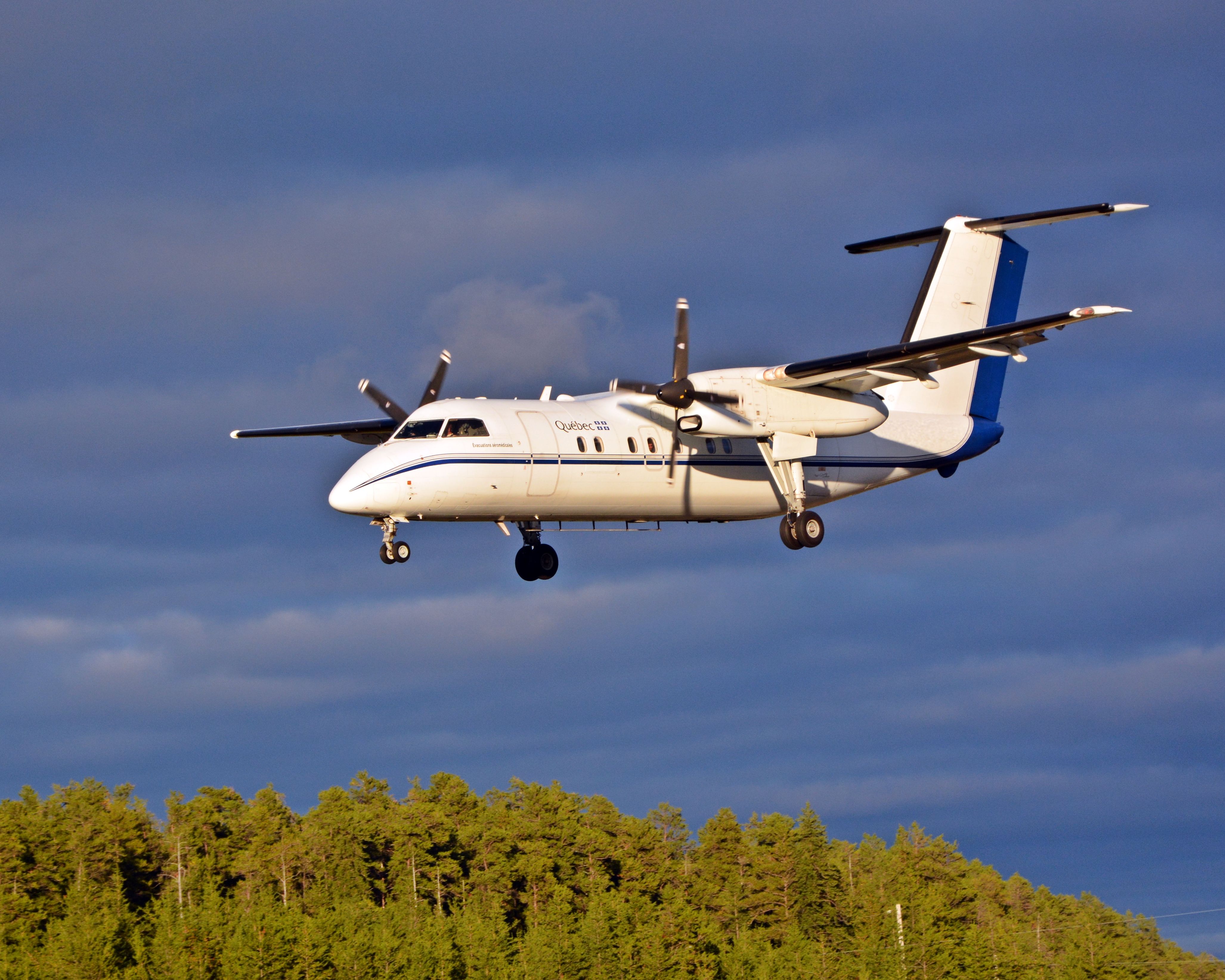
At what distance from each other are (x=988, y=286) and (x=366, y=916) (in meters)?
44.8

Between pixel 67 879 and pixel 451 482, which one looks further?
pixel 67 879

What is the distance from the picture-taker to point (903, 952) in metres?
72.6

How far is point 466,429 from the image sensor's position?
29281 mm

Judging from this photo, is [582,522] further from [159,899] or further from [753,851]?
[753,851]

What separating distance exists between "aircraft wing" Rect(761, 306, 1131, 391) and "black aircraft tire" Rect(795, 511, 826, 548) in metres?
2.72

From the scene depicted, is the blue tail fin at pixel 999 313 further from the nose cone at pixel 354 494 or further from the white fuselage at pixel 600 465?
the nose cone at pixel 354 494

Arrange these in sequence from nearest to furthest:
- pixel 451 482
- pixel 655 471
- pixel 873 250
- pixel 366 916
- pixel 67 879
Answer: pixel 451 482
pixel 655 471
pixel 873 250
pixel 366 916
pixel 67 879

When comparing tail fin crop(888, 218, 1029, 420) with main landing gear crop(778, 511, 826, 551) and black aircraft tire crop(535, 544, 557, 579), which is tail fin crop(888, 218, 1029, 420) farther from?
black aircraft tire crop(535, 544, 557, 579)

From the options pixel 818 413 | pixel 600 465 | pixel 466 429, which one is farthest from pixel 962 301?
pixel 466 429

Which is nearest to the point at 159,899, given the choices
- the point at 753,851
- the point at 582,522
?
the point at 753,851

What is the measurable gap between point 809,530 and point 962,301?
28.1 ft

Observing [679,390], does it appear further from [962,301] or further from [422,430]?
[962,301]

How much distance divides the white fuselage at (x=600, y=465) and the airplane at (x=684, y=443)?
3 centimetres

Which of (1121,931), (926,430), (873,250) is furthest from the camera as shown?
(1121,931)
